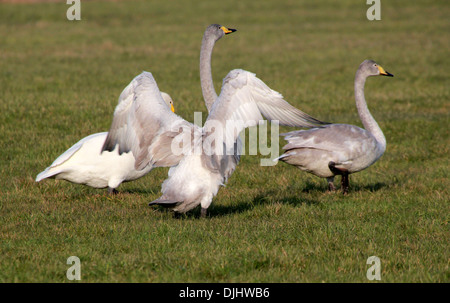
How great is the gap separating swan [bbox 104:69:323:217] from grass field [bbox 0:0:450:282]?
462mm

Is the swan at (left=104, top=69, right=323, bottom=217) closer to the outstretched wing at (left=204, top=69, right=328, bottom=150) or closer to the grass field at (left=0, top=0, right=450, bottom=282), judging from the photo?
the outstretched wing at (left=204, top=69, right=328, bottom=150)

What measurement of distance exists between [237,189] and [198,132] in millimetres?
2442

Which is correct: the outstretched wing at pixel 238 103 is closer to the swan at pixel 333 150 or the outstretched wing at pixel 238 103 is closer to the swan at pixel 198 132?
the swan at pixel 198 132

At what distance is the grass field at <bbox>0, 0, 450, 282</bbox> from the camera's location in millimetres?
6293

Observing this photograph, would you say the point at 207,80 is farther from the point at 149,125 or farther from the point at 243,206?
the point at 243,206

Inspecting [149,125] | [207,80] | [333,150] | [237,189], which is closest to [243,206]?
[237,189]

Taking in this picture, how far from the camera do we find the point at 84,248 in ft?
22.0

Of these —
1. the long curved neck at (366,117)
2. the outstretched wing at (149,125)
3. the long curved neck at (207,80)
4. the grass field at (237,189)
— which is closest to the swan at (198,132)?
the outstretched wing at (149,125)

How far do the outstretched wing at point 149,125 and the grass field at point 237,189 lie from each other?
0.77m

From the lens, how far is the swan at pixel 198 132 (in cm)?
708

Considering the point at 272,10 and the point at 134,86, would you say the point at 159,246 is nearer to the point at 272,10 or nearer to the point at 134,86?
the point at 134,86

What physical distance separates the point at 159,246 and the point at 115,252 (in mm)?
441

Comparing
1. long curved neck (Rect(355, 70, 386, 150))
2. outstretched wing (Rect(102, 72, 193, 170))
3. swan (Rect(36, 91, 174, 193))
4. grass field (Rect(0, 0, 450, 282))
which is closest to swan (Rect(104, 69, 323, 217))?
outstretched wing (Rect(102, 72, 193, 170))

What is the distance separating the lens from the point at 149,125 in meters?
7.54
